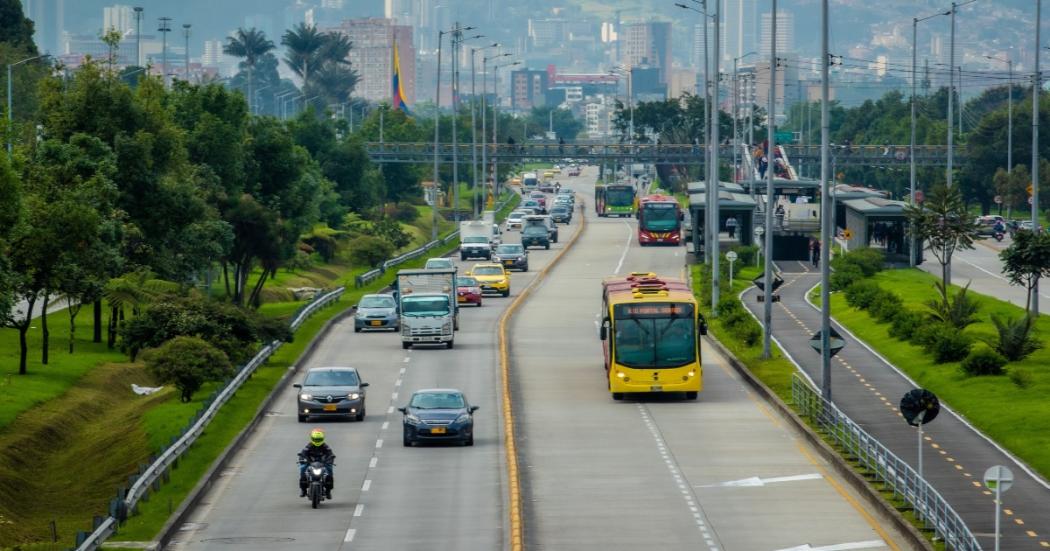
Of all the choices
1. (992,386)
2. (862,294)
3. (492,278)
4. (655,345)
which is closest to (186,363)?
(655,345)

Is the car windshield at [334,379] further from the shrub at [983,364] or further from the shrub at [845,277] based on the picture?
the shrub at [845,277]

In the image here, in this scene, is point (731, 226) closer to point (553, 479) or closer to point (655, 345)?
point (655, 345)

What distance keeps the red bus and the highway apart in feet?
200

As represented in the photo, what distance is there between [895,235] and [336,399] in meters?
62.1

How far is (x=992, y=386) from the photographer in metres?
58.3

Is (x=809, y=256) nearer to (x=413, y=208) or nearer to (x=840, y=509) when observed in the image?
(x=413, y=208)

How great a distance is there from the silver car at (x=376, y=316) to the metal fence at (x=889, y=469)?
26066 millimetres

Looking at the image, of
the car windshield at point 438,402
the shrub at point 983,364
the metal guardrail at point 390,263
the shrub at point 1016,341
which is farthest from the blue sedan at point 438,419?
the metal guardrail at point 390,263

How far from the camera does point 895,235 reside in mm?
110688

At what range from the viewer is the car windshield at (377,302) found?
80125mm

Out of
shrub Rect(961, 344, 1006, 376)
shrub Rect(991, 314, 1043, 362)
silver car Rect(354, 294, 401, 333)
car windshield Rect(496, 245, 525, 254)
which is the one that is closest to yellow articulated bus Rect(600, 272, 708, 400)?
shrub Rect(961, 344, 1006, 376)

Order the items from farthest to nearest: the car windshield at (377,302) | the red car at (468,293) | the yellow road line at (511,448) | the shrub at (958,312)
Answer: the red car at (468,293) < the car windshield at (377,302) < the shrub at (958,312) < the yellow road line at (511,448)

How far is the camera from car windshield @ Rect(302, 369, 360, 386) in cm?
5450

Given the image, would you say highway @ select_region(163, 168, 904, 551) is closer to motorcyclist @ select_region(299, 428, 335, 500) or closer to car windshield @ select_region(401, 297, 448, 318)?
motorcyclist @ select_region(299, 428, 335, 500)
